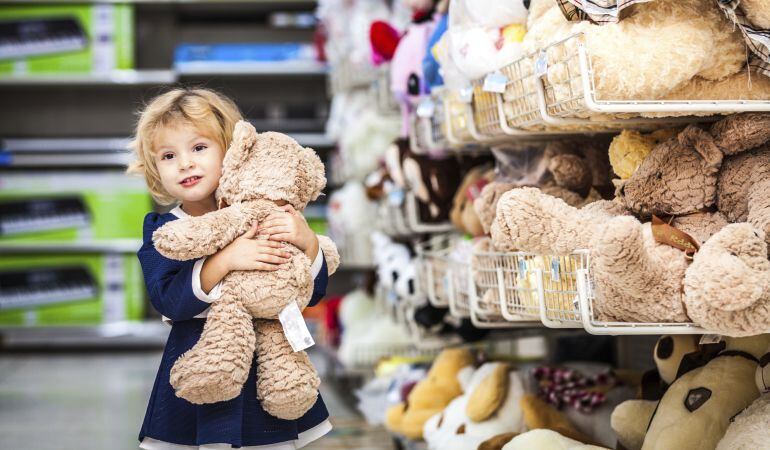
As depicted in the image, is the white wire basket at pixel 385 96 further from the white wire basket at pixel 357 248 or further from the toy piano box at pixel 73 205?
the toy piano box at pixel 73 205

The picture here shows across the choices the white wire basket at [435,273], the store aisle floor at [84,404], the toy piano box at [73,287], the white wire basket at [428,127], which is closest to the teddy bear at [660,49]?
the white wire basket at [428,127]

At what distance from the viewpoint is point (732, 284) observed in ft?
4.52

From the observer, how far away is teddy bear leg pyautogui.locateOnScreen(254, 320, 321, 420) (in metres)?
1.75

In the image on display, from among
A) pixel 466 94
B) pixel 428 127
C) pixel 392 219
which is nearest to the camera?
pixel 466 94

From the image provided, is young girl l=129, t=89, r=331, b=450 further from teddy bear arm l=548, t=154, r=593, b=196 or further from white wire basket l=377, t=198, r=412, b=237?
white wire basket l=377, t=198, r=412, b=237

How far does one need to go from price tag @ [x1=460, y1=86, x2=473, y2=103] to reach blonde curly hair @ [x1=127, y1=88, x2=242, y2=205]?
0.50 m

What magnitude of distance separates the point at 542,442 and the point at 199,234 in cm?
76

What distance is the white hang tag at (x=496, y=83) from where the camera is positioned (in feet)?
6.34

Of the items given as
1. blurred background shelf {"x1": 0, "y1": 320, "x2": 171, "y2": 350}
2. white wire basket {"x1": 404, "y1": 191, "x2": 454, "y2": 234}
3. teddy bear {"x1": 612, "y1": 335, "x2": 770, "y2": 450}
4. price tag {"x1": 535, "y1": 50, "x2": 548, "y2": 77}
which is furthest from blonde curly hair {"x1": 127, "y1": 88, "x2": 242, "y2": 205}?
blurred background shelf {"x1": 0, "y1": 320, "x2": 171, "y2": 350}

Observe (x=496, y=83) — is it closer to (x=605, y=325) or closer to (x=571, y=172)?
(x=571, y=172)

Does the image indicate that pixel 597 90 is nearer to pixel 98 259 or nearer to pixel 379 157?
pixel 379 157

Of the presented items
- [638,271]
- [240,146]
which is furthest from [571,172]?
[240,146]

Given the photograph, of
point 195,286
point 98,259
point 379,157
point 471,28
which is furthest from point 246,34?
point 195,286

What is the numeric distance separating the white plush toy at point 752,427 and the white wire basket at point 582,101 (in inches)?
17.3
